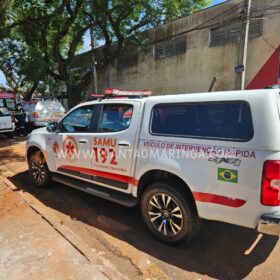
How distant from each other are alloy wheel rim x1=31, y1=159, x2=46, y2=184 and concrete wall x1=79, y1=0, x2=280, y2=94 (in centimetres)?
1092

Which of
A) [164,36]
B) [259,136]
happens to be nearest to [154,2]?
[164,36]

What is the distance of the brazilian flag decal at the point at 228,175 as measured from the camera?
8.41 ft

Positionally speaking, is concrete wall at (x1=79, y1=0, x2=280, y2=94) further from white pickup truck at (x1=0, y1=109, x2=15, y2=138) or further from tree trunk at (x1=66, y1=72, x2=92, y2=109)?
white pickup truck at (x1=0, y1=109, x2=15, y2=138)

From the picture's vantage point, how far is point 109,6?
1412 cm

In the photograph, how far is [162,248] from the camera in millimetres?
3197

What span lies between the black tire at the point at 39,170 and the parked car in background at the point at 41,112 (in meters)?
8.00

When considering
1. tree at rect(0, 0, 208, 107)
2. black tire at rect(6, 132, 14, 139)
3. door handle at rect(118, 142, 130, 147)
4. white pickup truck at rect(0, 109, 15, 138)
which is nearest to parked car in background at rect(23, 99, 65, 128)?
black tire at rect(6, 132, 14, 139)

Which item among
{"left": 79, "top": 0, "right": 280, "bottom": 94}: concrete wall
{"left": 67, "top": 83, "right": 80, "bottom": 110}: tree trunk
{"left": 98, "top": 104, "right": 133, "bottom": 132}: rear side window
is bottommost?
{"left": 98, "top": 104, "right": 133, "bottom": 132}: rear side window

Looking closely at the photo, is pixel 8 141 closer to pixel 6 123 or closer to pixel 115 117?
pixel 6 123

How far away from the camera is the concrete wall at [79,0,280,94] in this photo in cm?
1204

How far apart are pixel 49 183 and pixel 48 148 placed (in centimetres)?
76

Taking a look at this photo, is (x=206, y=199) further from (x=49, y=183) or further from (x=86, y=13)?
(x=86, y=13)

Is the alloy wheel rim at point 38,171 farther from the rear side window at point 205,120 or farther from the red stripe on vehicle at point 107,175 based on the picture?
the rear side window at point 205,120

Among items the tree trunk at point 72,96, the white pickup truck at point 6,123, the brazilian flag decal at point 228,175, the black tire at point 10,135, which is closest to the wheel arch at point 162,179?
the brazilian flag decal at point 228,175
